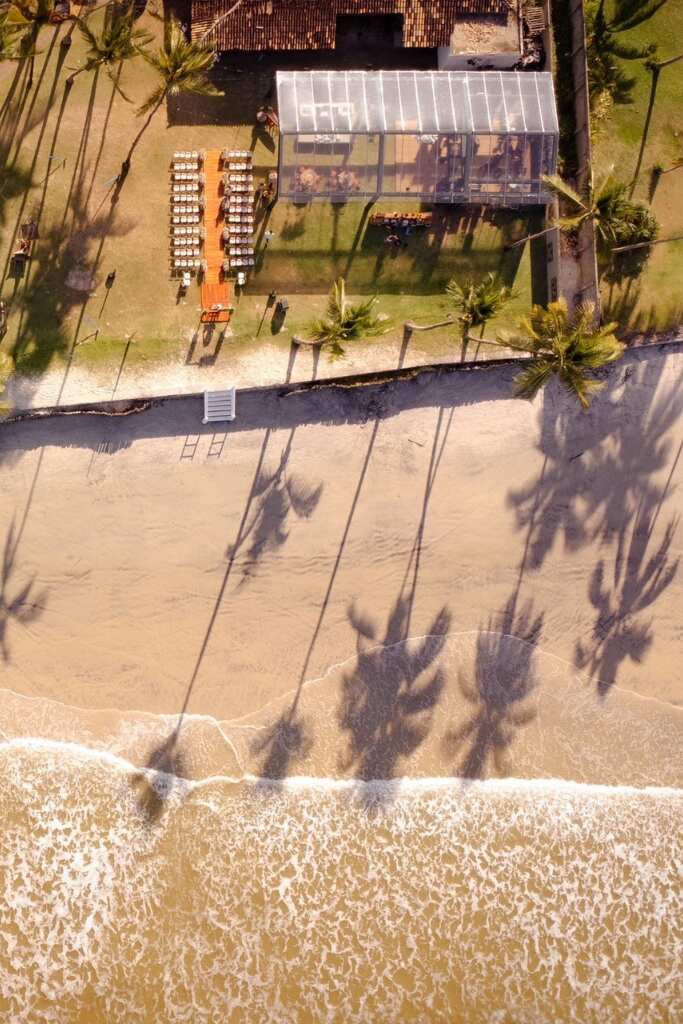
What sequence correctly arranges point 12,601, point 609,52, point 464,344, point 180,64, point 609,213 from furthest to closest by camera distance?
point 609,52, point 464,344, point 12,601, point 609,213, point 180,64

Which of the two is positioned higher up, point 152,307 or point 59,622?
point 152,307

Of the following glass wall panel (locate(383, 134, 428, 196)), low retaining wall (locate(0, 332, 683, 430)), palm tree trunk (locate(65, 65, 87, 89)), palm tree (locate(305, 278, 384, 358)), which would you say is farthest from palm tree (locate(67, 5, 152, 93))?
low retaining wall (locate(0, 332, 683, 430))

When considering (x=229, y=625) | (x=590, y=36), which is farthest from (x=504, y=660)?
(x=590, y=36)

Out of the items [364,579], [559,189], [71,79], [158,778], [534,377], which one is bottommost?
[158,778]

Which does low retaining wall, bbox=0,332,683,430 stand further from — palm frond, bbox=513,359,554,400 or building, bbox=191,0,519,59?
building, bbox=191,0,519,59

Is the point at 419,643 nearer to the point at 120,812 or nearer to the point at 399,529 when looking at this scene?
the point at 399,529

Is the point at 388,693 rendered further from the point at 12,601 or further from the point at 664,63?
the point at 664,63

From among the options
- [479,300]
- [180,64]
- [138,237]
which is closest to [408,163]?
[479,300]
